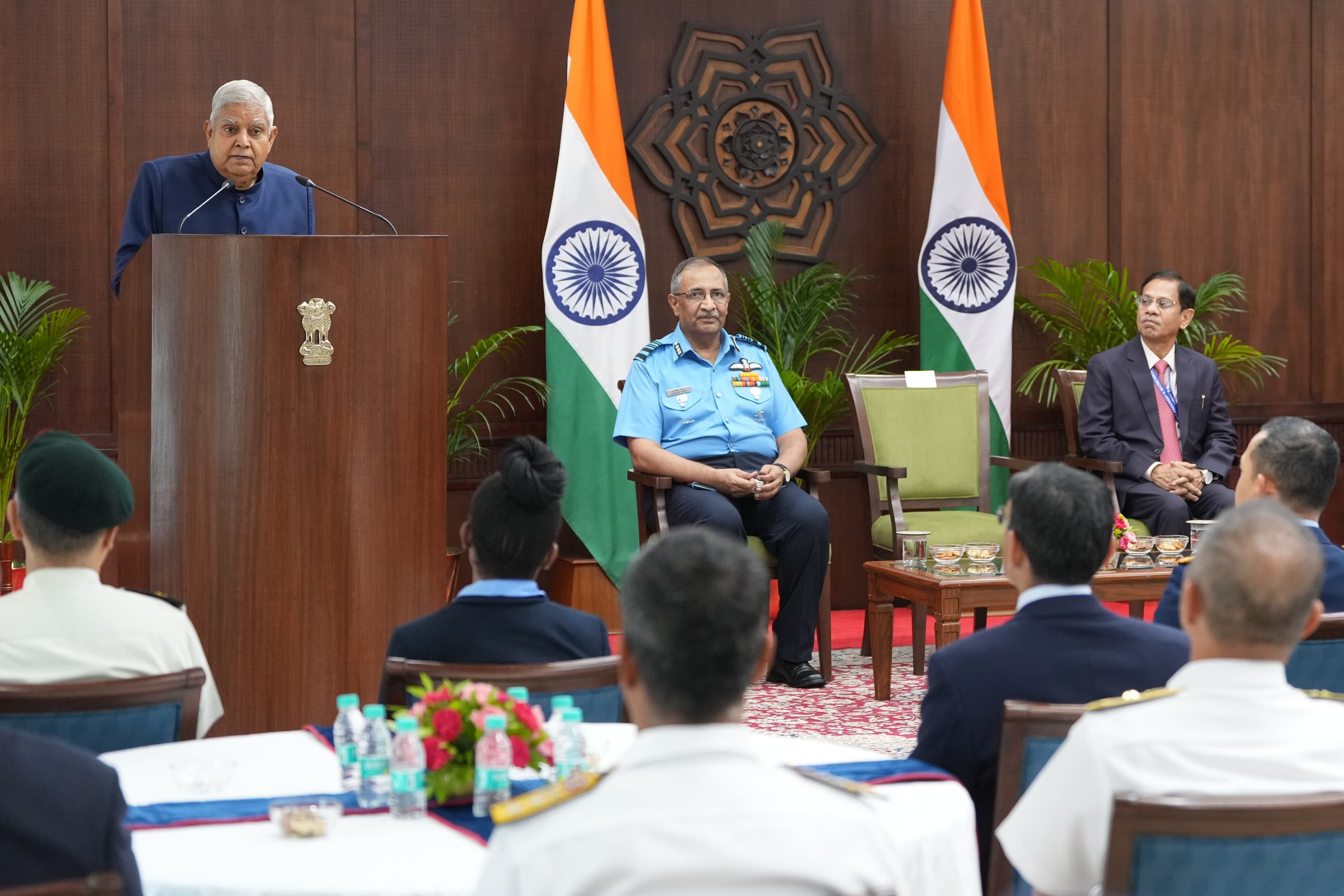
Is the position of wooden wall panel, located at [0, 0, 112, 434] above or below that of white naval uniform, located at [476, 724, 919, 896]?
above

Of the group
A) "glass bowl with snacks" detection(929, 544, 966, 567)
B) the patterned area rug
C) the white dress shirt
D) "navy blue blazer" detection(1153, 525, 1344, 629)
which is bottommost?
the patterned area rug

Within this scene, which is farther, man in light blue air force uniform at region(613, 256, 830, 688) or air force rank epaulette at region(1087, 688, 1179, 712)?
man in light blue air force uniform at region(613, 256, 830, 688)

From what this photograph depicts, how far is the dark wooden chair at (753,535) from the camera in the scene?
5.06 meters

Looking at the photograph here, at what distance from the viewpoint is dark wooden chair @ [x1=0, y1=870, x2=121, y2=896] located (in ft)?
4.00

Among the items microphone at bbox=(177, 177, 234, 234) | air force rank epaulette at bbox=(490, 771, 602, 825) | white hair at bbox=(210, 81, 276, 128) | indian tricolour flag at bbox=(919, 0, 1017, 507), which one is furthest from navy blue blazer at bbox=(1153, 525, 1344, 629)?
indian tricolour flag at bbox=(919, 0, 1017, 507)

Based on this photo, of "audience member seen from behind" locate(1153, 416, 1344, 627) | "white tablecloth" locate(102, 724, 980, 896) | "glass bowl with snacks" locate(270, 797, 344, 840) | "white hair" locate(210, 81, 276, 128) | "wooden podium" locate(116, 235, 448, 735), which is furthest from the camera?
"white hair" locate(210, 81, 276, 128)

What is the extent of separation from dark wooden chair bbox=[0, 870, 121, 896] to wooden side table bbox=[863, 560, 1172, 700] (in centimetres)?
327

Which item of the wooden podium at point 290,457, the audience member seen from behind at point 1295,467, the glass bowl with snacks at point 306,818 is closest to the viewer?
the glass bowl with snacks at point 306,818

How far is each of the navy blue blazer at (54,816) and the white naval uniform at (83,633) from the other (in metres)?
0.66

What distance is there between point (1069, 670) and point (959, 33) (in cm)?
482

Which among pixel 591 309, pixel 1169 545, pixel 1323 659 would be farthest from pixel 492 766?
pixel 591 309

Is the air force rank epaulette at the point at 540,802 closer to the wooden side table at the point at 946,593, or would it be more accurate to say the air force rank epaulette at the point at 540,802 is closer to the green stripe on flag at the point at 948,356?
the wooden side table at the point at 946,593

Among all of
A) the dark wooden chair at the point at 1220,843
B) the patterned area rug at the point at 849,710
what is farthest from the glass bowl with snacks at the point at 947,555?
the dark wooden chair at the point at 1220,843

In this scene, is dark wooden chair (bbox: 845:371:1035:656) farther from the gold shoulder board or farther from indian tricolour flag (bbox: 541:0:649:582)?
Answer: the gold shoulder board
